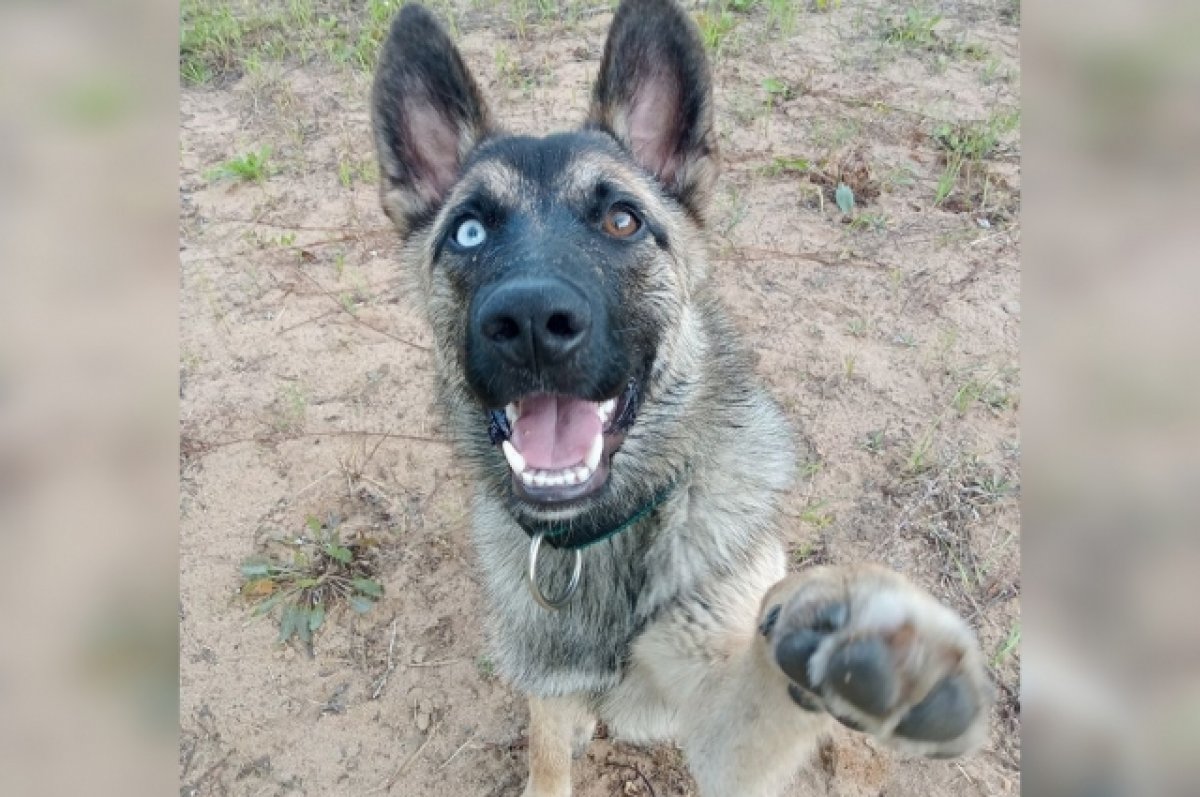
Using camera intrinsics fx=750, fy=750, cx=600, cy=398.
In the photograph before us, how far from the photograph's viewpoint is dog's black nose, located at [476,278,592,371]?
84.7 inches

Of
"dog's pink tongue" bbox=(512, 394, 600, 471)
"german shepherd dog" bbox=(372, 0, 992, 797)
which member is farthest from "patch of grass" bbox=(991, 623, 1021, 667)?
"dog's pink tongue" bbox=(512, 394, 600, 471)

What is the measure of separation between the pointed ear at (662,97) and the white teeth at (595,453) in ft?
3.95

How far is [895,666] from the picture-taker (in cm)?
160

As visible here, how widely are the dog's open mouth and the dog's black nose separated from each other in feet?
0.58

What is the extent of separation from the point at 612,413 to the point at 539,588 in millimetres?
712

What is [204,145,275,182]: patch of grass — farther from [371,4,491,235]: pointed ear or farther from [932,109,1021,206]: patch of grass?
[932,109,1021,206]: patch of grass

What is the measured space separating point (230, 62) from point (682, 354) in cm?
559

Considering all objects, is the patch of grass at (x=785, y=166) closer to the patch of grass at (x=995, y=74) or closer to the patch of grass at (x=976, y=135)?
the patch of grass at (x=976, y=135)

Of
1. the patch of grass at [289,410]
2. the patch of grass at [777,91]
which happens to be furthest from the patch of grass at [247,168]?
the patch of grass at [777,91]

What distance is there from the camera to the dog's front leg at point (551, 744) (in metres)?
2.91

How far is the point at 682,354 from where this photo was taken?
2818 mm
